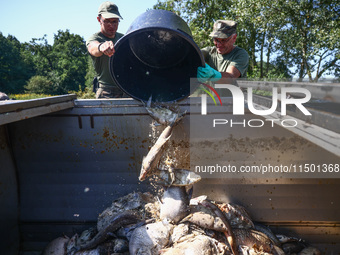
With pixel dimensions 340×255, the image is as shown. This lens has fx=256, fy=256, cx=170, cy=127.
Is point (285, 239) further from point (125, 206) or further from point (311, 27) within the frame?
point (311, 27)

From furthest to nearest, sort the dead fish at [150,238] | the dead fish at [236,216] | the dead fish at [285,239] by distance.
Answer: the dead fish at [285,239], the dead fish at [236,216], the dead fish at [150,238]

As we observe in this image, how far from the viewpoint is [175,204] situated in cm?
232

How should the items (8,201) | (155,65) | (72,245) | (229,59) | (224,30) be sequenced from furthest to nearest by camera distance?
(229,59), (224,30), (155,65), (8,201), (72,245)

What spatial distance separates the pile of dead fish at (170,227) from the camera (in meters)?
2.15

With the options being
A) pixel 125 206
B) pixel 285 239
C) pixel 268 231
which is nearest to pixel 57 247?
pixel 125 206

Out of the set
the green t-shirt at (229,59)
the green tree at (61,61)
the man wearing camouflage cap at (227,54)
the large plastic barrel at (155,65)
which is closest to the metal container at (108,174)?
the large plastic barrel at (155,65)

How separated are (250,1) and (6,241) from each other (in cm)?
1141

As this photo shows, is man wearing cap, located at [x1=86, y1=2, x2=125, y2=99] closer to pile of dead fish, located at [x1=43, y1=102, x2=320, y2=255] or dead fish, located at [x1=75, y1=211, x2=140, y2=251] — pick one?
pile of dead fish, located at [x1=43, y1=102, x2=320, y2=255]

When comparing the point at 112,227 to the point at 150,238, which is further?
the point at 112,227

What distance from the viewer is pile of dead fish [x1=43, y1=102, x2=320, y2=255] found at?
84.5 inches

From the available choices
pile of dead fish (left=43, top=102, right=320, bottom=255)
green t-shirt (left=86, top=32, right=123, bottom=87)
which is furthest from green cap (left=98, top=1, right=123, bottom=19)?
pile of dead fish (left=43, top=102, right=320, bottom=255)

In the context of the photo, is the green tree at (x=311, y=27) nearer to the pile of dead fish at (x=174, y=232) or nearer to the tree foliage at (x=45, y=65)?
the pile of dead fish at (x=174, y=232)

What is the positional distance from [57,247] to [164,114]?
5.60 ft

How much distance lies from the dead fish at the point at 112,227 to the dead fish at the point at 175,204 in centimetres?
31
